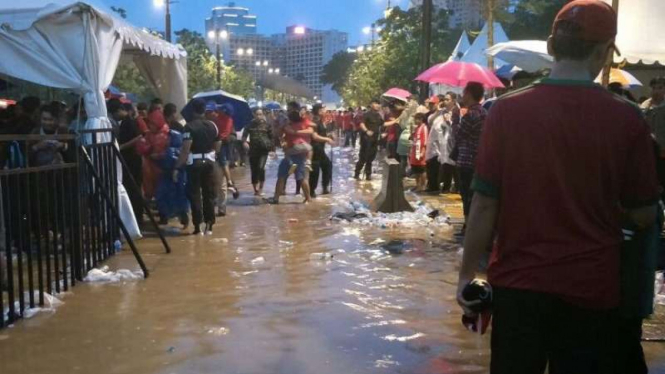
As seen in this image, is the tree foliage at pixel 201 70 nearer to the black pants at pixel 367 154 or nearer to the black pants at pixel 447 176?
the black pants at pixel 367 154

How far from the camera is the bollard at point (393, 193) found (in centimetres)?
1145

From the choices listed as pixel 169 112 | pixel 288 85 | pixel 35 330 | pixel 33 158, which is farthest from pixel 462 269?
pixel 288 85

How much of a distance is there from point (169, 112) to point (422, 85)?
1140 cm

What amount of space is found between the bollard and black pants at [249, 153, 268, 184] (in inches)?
141

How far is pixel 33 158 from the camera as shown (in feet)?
24.5

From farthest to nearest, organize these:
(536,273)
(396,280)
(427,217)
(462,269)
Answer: (427,217), (396,280), (462,269), (536,273)

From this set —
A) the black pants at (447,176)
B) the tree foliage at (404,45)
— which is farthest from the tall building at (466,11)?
the black pants at (447,176)

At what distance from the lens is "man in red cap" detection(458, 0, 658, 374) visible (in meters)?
2.35

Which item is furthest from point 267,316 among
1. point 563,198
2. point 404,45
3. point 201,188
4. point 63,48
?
point 404,45

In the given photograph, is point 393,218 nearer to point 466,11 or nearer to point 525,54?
point 525,54

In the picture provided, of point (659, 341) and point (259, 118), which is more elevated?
point (259, 118)

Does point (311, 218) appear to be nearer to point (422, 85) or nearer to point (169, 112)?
point (169, 112)

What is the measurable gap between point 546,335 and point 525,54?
28.7 feet

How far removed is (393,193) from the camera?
37.9 feet
